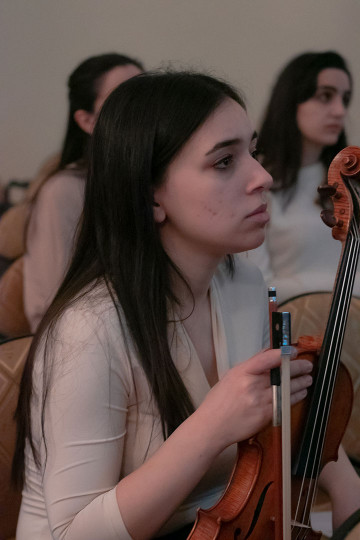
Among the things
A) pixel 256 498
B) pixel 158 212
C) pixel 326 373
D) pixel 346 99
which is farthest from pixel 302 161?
pixel 256 498

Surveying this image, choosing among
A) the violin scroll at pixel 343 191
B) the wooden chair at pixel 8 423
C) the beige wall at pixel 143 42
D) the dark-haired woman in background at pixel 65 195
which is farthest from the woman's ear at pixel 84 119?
the violin scroll at pixel 343 191

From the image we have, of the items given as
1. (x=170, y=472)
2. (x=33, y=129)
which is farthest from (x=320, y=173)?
(x=170, y=472)

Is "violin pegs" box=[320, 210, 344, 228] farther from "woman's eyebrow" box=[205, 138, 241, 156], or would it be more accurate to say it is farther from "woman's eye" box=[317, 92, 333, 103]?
"woman's eye" box=[317, 92, 333, 103]

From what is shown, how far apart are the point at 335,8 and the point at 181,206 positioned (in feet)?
5.21

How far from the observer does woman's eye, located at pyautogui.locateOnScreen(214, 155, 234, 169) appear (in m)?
0.84

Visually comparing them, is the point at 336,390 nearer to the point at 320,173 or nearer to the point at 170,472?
the point at 170,472

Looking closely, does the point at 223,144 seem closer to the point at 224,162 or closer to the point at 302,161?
the point at 224,162

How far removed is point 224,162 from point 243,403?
11.7 inches

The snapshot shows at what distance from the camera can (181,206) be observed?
0.85 metres

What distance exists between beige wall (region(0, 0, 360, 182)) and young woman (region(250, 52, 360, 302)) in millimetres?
65

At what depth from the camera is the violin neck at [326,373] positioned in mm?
745

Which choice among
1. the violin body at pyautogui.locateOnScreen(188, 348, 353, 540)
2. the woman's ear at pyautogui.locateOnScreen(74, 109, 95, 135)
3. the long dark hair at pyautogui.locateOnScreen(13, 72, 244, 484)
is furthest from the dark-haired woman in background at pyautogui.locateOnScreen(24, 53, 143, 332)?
the violin body at pyautogui.locateOnScreen(188, 348, 353, 540)

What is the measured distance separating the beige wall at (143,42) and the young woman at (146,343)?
133cm

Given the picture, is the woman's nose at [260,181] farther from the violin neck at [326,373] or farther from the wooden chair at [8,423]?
the wooden chair at [8,423]
